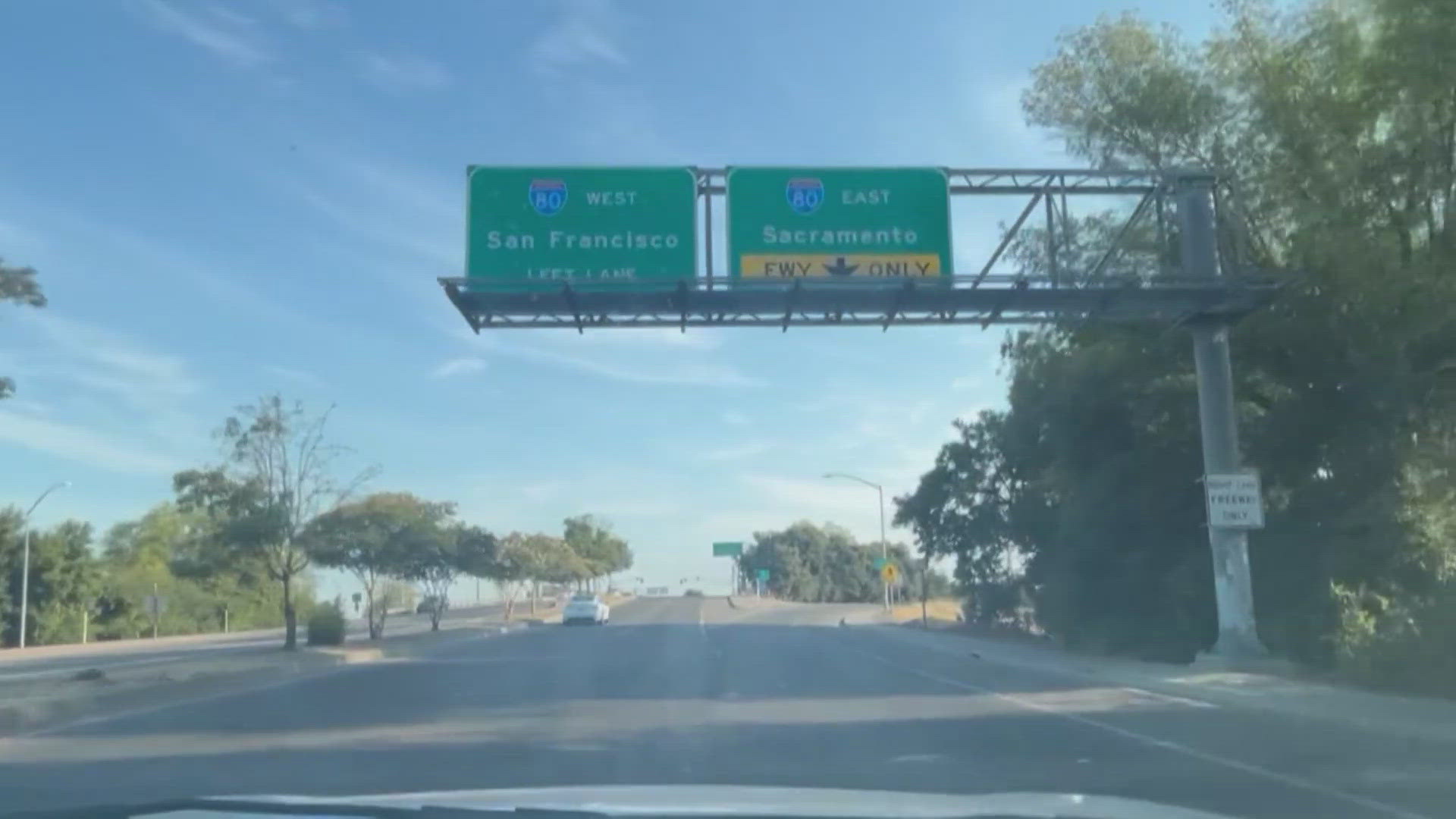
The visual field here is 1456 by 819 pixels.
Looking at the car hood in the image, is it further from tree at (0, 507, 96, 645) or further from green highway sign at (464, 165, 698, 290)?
tree at (0, 507, 96, 645)

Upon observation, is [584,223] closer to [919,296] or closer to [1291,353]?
[919,296]

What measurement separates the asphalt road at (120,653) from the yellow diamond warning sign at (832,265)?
1673 centimetres

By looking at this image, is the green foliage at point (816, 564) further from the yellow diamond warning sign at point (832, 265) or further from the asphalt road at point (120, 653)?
the yellow diamond warning sign at point (832, 265)

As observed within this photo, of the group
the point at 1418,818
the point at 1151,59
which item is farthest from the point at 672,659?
the point at 1418,818

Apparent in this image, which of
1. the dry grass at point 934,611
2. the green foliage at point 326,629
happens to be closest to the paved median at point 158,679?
the green foliage at point 326,629

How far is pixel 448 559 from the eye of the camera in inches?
2060

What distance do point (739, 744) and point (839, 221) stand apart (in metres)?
10.6

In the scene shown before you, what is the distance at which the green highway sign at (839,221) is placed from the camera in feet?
77.6

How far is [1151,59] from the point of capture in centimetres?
2809

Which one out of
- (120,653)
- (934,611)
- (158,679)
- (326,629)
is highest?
(934,611)

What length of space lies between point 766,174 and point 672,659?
41.8 ft

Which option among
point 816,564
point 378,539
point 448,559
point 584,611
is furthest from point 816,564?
point 378,539

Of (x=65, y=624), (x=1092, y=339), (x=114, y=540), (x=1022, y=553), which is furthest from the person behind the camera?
(x=114, y=540)

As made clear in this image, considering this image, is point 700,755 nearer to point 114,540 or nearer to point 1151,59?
point 1151,59
